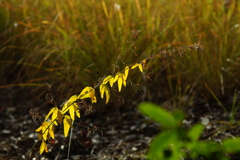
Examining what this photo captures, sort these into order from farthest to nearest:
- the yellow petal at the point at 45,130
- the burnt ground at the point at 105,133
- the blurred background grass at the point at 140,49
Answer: the blurred background grass at the point at 140,49, the burnt ground at the point at 105,133, the yellow petal at the point at 45,130

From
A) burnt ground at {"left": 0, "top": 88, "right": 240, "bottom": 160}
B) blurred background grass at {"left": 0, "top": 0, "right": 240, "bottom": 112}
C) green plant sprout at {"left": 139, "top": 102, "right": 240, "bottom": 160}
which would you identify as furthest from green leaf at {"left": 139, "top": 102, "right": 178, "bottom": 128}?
blurred background grass at {"left": 0, "top": 0, "right": 240, "bottom": 112}

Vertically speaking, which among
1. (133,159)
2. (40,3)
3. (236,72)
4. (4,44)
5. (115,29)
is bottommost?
(133,159)

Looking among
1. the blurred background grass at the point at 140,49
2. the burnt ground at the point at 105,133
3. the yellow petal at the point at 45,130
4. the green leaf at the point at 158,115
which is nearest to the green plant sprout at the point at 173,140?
the green leaf at the point at 158,115

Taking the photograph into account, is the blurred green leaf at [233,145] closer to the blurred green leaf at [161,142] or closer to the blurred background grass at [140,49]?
the blurred green leaf at [161,142]

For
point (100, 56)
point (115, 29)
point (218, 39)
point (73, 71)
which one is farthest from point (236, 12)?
point (73, 71)

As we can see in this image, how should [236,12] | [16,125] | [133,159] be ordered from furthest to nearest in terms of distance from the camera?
[236,12] < [16,125] < [133,159]

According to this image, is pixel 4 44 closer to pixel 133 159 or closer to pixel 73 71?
pixel 73 71

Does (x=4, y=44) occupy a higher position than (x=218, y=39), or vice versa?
(x=4, y=44)

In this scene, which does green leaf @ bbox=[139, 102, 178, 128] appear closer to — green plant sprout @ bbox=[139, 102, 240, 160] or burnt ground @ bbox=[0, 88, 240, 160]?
green plant sprout @ bbox=[139, 102, 240, 160]
